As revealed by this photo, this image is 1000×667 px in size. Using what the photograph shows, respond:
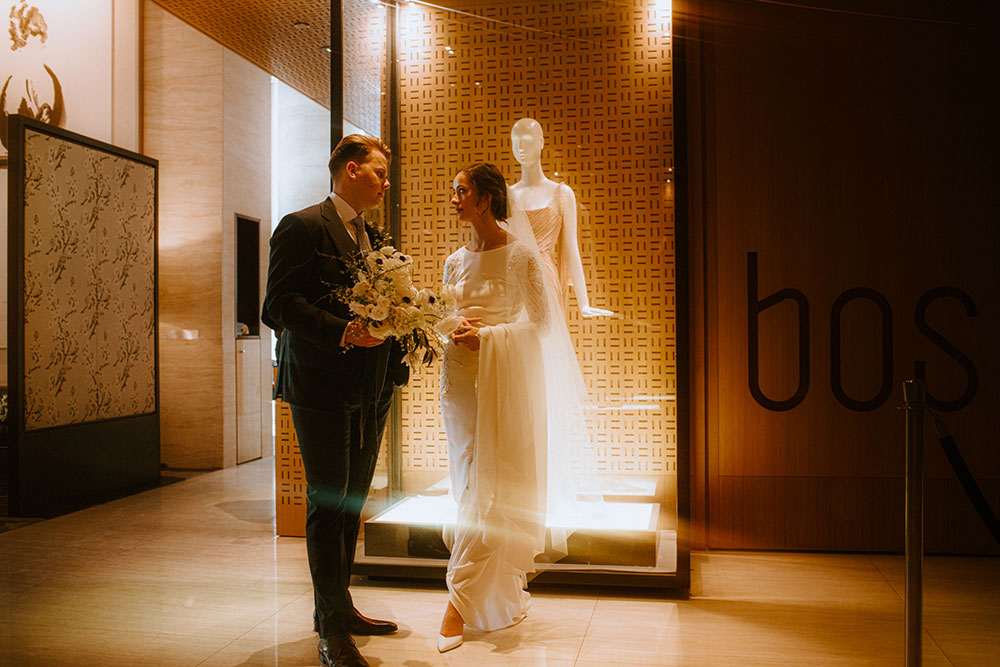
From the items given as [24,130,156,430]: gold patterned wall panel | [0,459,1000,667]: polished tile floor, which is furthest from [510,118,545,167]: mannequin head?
[24,130,156,430]: gold patterned wall panel

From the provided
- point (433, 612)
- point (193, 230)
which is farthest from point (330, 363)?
point (193, 230)

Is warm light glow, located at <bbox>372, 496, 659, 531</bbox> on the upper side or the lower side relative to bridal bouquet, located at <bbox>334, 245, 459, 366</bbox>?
lower

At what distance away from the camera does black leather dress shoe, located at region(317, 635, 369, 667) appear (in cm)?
259

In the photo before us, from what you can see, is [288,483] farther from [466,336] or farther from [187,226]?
[187,226]

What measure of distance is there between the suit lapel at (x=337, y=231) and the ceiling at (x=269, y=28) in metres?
2.88

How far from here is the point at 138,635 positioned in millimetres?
2984

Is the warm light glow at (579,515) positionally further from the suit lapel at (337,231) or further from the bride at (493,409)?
the suit lapel at (337,231)

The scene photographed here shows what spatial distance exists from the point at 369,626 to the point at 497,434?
0.80 meters

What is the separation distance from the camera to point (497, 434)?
3064mm

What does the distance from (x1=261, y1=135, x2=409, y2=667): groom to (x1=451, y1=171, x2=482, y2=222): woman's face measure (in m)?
0.40

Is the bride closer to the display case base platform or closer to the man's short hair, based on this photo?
the display case base platform

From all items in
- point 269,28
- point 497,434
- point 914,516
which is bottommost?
point 914,516

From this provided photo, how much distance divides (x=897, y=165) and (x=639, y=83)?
1.34 meters

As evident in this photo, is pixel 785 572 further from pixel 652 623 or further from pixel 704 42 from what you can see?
pixel 704 42
